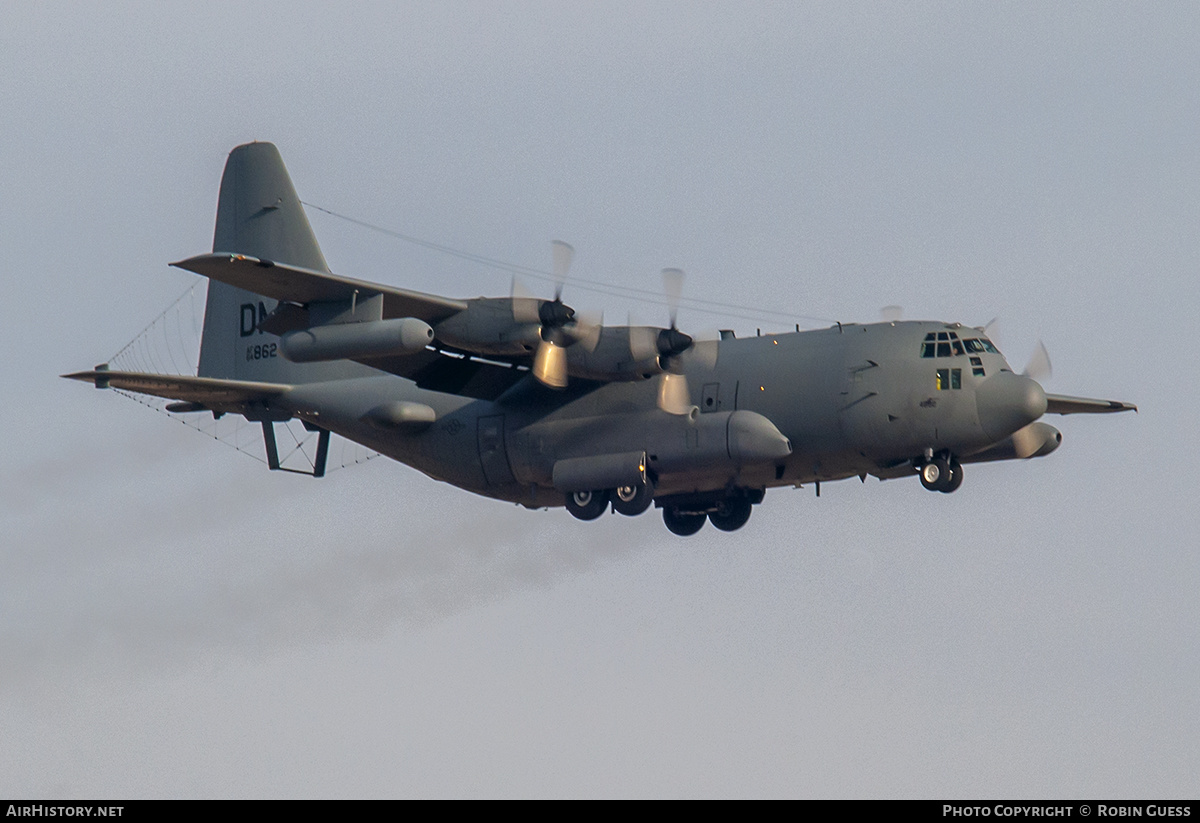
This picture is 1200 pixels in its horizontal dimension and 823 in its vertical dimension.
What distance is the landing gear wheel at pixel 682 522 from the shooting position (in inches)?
1056

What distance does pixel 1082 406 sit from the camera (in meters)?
27.7

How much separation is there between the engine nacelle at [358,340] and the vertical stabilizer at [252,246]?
556cm

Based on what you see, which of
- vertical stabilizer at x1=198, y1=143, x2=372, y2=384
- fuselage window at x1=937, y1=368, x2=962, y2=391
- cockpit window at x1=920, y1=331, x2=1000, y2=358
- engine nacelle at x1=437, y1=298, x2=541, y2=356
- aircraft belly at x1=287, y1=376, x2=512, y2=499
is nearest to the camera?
engine nacelle at x1=437, y1=298, x2=541, y2=356

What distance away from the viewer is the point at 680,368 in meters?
24.9

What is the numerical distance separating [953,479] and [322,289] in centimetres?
896

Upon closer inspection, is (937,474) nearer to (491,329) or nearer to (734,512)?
(734,512)

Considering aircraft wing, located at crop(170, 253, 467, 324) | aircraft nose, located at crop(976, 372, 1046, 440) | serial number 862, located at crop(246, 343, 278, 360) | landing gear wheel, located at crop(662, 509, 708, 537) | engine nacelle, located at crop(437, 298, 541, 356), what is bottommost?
landing gear wheel, located at crop(662, 509, 708, 537)

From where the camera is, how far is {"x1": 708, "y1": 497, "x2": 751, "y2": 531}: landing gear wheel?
86.7ft

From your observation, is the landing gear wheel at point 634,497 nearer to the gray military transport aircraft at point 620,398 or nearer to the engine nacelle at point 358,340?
the gray military transport aircraft at point 620,398

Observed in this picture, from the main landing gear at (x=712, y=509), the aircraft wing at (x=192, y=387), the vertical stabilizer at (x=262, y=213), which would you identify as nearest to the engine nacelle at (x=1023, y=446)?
the main landing gear at (x=712, y=509)

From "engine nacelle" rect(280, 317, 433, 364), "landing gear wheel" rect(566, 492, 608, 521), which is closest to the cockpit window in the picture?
"landing gear wheel" rect(566, 492, 608, 521)

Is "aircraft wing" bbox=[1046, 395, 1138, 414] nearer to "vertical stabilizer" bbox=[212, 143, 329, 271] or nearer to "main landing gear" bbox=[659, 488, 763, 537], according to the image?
"main landing gear" bbox=[659, 488, 763, 537]

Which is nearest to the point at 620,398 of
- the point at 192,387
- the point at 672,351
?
the point at 672,351
